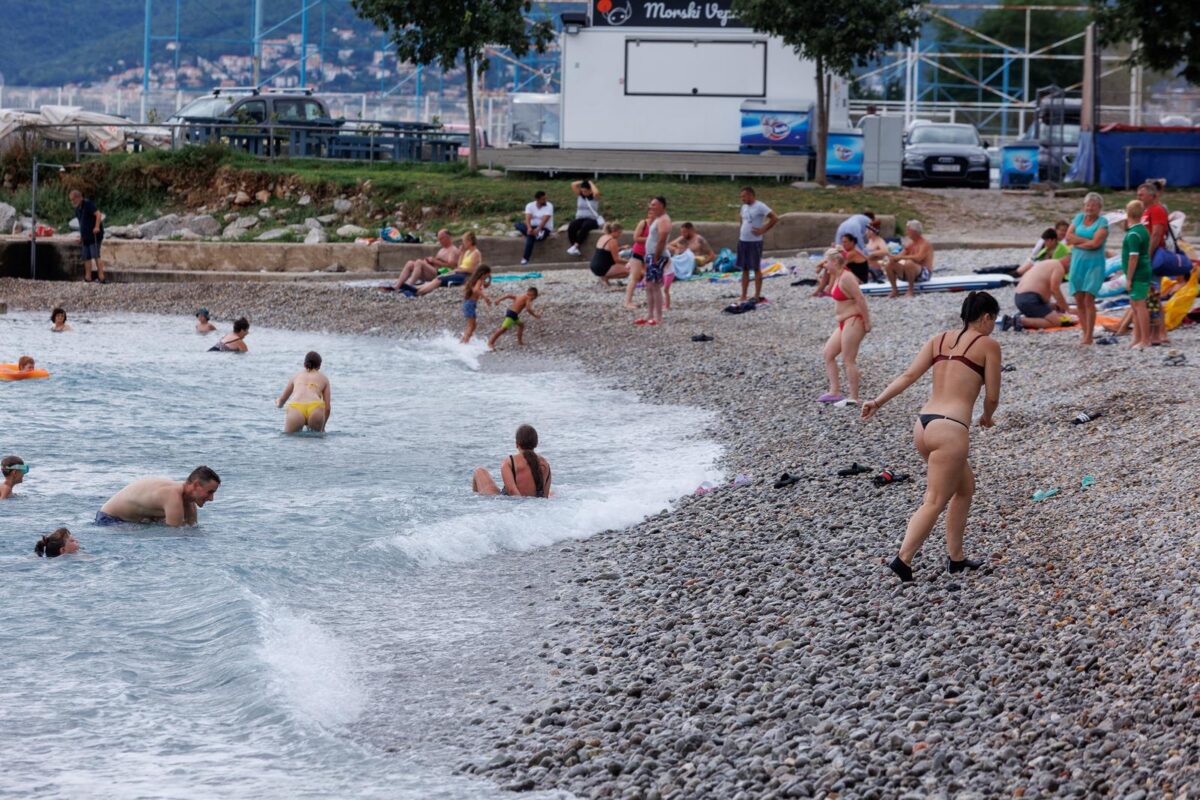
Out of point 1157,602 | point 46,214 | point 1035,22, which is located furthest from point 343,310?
point 1035,22

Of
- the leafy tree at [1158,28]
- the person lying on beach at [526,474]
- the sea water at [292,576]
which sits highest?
the leafy tree at [1158,28]

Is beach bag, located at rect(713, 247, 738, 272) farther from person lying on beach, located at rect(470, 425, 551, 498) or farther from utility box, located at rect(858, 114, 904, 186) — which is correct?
person lying on beach, located at rect(470, 425, 551, 498)

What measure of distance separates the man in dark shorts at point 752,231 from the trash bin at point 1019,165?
12.5 meters

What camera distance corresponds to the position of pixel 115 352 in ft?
69.7

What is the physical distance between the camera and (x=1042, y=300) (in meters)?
17.5

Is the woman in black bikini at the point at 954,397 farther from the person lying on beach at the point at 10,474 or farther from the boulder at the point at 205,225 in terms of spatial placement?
the boulder at the point at 205,225

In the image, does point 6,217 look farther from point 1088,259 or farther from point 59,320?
point 1088,259

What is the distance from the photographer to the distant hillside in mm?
134125

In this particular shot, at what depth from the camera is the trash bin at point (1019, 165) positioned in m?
31.7

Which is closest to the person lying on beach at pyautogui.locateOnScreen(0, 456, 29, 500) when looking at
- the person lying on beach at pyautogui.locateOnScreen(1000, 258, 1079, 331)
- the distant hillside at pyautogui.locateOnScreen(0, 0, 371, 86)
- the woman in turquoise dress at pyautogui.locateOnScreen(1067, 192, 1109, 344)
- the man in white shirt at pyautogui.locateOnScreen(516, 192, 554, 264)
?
the woman in turquoise dress at pyautogui.locateOnScreen(1067, 192, 1109, 344)

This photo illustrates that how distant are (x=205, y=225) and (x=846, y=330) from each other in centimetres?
1981

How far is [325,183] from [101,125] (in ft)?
24.1

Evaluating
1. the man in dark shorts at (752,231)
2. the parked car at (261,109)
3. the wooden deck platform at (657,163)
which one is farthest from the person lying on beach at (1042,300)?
the parked car at (261,109)

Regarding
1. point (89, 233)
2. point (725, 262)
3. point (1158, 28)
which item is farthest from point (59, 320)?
point (1158, 28)
